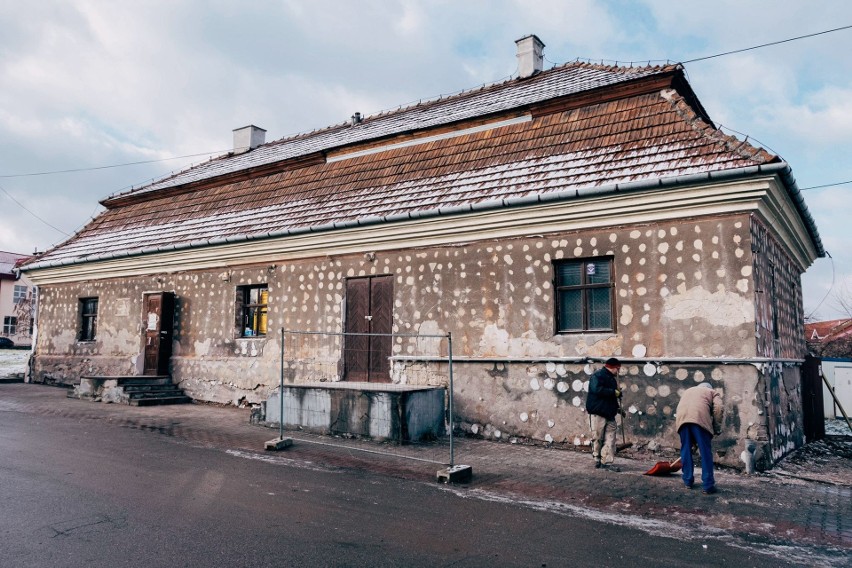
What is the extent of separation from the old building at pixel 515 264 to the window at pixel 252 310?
0.17 ft

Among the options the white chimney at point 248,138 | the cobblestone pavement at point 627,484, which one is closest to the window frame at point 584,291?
the cobblestone pavement at point 627,484

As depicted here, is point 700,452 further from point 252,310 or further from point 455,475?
point 252,310

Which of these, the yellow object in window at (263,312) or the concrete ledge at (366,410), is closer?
the concrete ledge at (366,410)

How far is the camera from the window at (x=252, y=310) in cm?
1512

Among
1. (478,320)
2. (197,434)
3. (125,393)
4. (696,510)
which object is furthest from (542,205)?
(125,393)

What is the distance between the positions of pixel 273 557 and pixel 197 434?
23.2ft

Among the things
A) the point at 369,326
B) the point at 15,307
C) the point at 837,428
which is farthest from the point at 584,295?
the point at 15,307

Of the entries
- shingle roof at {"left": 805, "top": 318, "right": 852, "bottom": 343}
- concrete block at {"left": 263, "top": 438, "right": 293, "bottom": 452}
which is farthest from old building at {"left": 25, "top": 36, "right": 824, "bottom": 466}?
shingle roof at {"left": 805, "top": 318, "right": 852, "bottom": 343}

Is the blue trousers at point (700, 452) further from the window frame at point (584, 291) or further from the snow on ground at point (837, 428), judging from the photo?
the snow on ground at point (837, 428)

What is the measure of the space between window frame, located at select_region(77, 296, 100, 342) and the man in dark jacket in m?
16.2

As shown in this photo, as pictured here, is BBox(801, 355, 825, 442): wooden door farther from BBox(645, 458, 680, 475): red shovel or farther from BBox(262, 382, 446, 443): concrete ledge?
BBox(262, 382, 446, 443): concrete ledge

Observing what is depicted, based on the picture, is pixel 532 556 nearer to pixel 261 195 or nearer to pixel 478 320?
pixel 478 320

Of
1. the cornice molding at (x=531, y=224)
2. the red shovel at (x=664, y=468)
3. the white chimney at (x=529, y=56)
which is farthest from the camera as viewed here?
the white chimney at (x=529, y=56)

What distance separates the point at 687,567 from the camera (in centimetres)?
491
